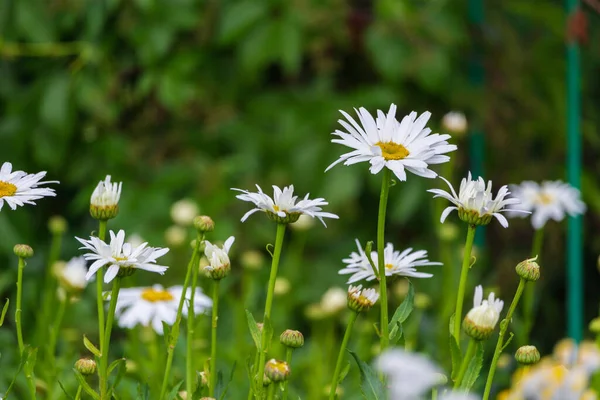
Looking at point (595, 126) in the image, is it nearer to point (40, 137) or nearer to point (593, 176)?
point (593, 176)

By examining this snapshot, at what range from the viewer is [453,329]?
29.4 inches

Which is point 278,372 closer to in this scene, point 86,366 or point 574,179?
point 86,366

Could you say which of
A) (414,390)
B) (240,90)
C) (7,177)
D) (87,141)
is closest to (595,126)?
(240,90)

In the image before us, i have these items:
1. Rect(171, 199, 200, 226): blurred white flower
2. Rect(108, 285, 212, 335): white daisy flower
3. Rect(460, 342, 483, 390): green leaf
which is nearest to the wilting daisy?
Rect(460, 342, 483, 390): green leaf

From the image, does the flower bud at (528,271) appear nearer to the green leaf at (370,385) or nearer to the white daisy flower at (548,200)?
the green leaf at (370,385)

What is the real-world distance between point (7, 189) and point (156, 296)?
0.44 meters

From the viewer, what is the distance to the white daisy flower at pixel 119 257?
68cm

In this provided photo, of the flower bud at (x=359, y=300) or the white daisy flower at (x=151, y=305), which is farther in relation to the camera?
the white daisy flower at (x=151, y=305)

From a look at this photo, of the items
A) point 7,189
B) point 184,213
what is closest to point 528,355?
point 7,189

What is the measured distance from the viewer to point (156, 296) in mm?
1161

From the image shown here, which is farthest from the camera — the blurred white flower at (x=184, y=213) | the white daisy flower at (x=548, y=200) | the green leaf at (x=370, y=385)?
the blurred white flower at (x=184, y=213)

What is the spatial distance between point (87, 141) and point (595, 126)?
1.11m

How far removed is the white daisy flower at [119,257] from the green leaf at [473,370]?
0.80 feet

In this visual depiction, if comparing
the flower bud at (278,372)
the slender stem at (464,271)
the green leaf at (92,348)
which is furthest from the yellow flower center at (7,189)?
the slender stem at (464,271)
